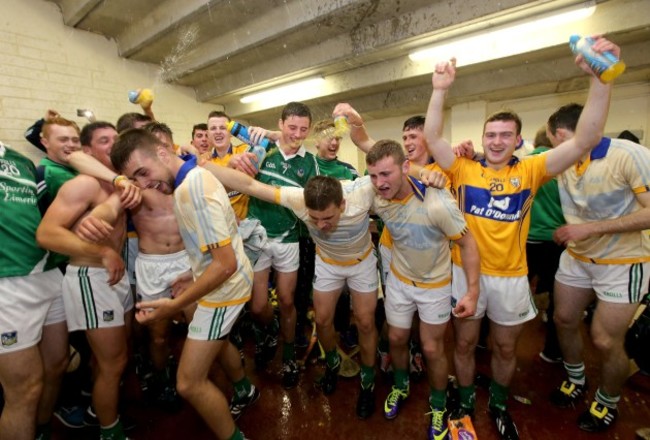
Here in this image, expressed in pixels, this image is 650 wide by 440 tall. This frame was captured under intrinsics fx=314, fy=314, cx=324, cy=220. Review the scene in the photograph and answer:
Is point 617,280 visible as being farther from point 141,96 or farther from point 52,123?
point 52,123

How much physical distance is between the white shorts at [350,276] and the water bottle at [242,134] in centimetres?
121

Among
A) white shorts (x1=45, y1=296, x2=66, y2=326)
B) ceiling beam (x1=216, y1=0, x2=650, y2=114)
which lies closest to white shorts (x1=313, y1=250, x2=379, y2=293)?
white shorts (x1=45, y1=296, x2=66, y2=326)

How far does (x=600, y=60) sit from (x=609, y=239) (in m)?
1.23

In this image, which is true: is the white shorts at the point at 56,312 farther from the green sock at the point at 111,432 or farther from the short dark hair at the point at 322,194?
the short dark hair at the point at 322,194

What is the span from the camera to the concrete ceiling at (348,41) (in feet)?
13.4

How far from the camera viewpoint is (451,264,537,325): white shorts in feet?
6.79

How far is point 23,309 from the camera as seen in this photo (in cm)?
180

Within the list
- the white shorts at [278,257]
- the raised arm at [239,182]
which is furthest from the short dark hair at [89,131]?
the white shorts at [278,257]

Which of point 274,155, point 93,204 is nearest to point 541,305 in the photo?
point 274,155

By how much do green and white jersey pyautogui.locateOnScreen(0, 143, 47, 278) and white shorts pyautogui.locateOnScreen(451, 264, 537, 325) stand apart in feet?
9.01

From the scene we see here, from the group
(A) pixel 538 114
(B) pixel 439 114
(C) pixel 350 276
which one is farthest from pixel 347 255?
(A) pixel 538 114

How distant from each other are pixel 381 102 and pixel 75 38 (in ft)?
19.4

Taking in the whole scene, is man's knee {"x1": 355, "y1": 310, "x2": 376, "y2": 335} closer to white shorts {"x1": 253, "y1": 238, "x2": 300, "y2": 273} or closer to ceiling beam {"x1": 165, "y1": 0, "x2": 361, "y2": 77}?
white shorts {"x1": 253, "y1": 238, "x2": 300, "y2": 273}

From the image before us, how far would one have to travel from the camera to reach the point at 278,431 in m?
2.36
